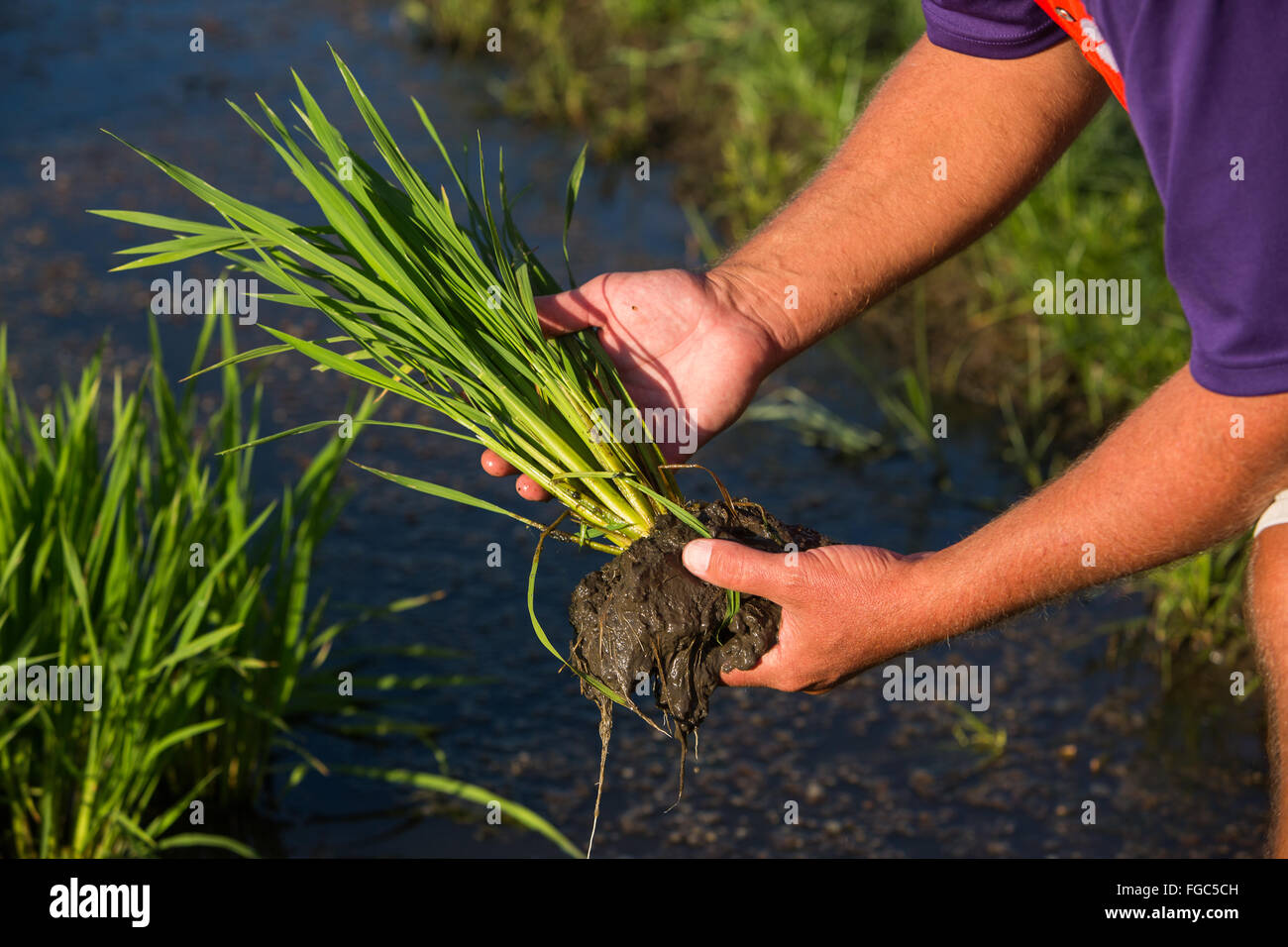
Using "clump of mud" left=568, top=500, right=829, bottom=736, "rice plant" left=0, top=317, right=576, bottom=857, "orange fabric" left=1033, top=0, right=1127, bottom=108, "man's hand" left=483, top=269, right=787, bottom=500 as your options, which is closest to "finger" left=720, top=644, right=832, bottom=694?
"clump of mud" left=568, top=500, right=829, bottom=736

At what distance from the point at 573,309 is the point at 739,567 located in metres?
0.54

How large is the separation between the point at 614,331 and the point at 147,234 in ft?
10.4

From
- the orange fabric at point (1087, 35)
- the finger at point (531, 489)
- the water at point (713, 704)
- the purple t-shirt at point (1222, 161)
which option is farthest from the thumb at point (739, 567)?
the water at point (713, 704)

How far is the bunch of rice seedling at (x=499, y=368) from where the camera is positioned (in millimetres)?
1719

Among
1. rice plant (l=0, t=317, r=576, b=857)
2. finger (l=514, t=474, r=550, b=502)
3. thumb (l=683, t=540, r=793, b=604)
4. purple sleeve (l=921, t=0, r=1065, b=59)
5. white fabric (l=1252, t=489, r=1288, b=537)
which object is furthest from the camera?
rice plant (l=0, t=317, r=576, b=857)

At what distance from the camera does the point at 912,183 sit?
196 centimetres

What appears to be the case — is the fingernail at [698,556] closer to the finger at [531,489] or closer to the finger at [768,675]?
the finger at [768,675]

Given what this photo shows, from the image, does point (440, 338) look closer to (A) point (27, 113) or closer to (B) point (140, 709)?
(B) point (140, 709)

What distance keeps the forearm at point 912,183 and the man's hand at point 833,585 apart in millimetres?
466

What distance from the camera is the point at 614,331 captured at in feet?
6.55

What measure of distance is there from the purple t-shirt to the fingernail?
67cm

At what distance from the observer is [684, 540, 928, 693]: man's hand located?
1.69m

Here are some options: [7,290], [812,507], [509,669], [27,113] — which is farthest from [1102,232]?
[27,113]

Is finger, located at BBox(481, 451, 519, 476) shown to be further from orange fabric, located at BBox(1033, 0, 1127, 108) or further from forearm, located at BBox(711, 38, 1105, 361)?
orange fabric, located at BBox(1033, 0, 1127, 108)
